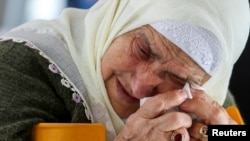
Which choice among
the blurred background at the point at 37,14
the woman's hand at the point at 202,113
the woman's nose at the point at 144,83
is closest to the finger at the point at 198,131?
the woman's hand at the point at 202,113

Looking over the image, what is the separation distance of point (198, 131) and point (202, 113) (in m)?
0.04

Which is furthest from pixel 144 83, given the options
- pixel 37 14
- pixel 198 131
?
pixel 37 14

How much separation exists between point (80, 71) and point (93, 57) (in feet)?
0.12

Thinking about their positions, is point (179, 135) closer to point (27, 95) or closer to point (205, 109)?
point (205, 109)

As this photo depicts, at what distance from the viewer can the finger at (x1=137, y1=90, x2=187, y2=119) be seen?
74 cm

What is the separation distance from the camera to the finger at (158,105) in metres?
0.74

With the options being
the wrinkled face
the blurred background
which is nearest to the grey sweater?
the wrinkled face

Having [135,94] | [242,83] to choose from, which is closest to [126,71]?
[135,94]

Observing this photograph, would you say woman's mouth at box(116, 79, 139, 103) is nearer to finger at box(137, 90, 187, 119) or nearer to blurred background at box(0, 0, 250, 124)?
finger at box(137, 90, 187, 119)

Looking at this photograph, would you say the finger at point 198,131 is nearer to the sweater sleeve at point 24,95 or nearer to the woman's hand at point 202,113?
the woman's hand at point 202,113

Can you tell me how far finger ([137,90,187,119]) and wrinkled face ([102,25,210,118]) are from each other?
0.21ft

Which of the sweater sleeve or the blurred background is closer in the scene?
the sweater sleeve

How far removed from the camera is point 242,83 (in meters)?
0.98

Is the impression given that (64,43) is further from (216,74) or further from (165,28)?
(216,74)
